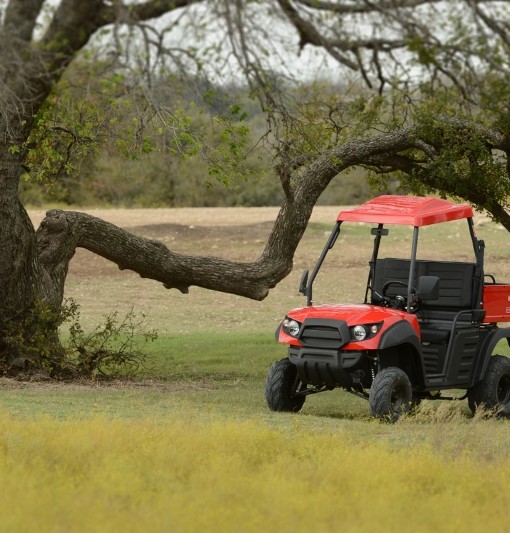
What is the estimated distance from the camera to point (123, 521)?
6809 millimetres

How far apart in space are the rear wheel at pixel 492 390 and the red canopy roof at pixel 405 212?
1.59 meters

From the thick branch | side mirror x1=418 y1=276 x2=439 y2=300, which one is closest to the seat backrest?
side mirror x1=418 y1=276 x2=439 y2=300

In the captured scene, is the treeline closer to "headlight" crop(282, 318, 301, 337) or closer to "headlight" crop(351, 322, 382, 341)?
"headlight" crop(282, 318, 301, 337)

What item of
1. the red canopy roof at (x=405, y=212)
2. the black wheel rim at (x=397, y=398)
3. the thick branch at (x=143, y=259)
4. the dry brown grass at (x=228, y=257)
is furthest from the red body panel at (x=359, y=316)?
the dry brown grass at (x=228, y=257)

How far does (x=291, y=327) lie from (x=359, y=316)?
71 cm

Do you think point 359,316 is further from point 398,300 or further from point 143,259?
point 143,259

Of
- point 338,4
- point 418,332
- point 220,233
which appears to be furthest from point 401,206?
point 220,233

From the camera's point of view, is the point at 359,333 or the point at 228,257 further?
the point at 228,257

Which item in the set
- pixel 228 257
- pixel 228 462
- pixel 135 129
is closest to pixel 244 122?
pixel 135 129

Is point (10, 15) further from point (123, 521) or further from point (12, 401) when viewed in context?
point (123, 521)

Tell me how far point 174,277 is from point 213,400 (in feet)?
11.8

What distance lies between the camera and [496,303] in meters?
13.2

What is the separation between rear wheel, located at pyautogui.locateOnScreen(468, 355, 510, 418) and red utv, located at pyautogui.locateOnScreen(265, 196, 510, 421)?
0.01 m

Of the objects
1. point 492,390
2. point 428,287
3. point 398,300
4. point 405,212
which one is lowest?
point 492,390
